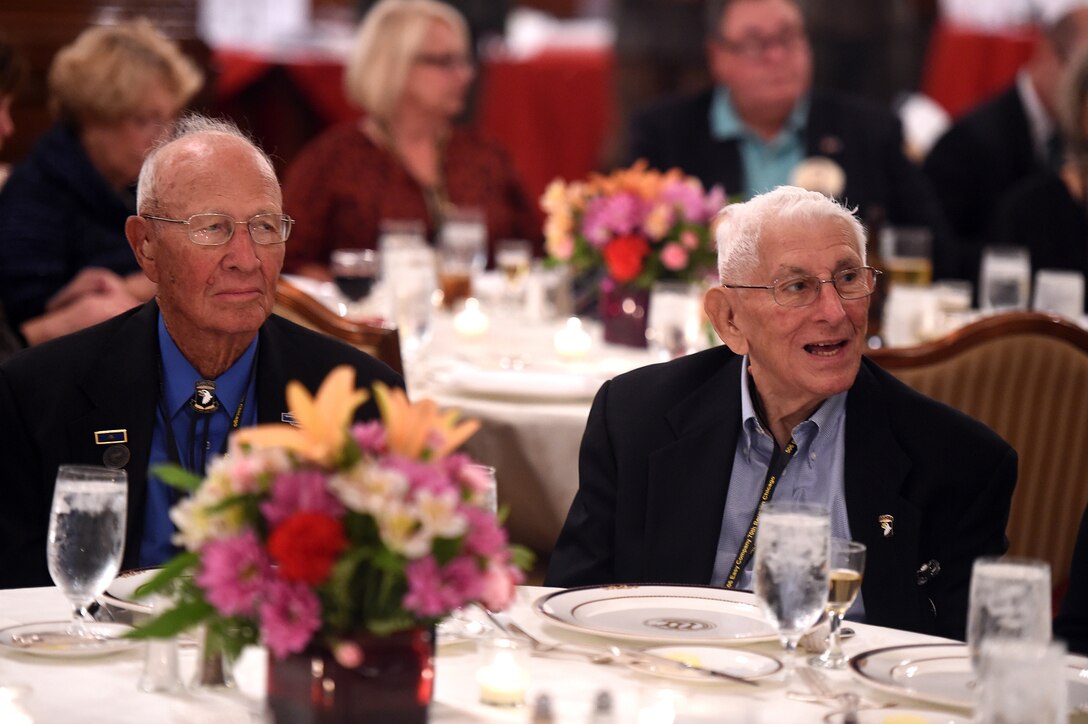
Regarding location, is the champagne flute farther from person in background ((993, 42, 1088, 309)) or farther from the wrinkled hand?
person in background ((993, 42, 1088, 309))

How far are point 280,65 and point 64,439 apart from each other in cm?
560

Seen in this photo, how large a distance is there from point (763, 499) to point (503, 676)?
0.90 metres

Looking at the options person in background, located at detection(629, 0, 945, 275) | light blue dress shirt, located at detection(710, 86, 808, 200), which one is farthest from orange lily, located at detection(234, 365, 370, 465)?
light blue dress shirt, located at detection(710, 86, 808, 200)

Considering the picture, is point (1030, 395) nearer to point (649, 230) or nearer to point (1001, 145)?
point (649, 230)

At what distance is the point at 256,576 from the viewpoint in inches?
59.6

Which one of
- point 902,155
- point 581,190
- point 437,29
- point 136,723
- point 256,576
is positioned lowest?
point 136,723

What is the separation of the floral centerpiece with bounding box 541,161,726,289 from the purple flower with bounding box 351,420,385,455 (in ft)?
9.34

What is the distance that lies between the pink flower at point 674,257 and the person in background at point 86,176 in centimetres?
139

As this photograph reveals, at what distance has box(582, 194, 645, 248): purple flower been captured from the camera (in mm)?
4402

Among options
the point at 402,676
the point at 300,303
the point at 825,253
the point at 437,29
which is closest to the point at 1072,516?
the point at 825,253

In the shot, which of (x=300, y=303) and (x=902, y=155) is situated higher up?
(x=902, y=155)

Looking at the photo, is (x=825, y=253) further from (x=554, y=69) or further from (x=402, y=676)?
(x=554, y=69)

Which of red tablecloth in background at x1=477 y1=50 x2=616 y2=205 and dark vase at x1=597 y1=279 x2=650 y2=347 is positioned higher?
red tablecloth in background at x1=477 y1=50 x2=616 y2=205

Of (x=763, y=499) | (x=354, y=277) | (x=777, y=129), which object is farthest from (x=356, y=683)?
(x=777, y=129)
